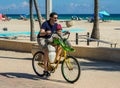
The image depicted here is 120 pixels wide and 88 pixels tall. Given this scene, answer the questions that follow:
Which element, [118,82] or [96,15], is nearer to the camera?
[118,82]

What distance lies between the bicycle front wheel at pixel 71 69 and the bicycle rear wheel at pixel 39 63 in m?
0.73

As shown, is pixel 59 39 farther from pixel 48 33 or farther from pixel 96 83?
pixel 96 83

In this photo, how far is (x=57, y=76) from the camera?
8.82m

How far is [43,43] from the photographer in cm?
839

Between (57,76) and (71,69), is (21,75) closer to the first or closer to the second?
(57,76)

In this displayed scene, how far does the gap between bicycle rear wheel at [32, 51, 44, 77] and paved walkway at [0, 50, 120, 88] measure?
15 centimetres

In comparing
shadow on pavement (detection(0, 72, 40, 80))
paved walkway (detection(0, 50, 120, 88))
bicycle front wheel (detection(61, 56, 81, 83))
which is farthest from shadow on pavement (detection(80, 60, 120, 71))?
bicycle front wheel (detection(61, 56, 81, 83))

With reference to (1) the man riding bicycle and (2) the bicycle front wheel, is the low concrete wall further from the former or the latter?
(2) the bicycle front wheel

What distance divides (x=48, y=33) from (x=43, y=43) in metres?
0.30

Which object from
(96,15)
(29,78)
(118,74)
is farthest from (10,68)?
(96,15)

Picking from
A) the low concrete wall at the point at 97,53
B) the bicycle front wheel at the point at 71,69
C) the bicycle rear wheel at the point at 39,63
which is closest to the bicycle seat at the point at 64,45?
the bicycle front wheel at the point at 71,69

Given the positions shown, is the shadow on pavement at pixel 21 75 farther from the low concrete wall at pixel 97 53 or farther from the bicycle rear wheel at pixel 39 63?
the low concrete wall at pixel 97 53

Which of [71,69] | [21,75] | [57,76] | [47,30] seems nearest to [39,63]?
[57,76]

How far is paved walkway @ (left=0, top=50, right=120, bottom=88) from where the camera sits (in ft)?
25.6
